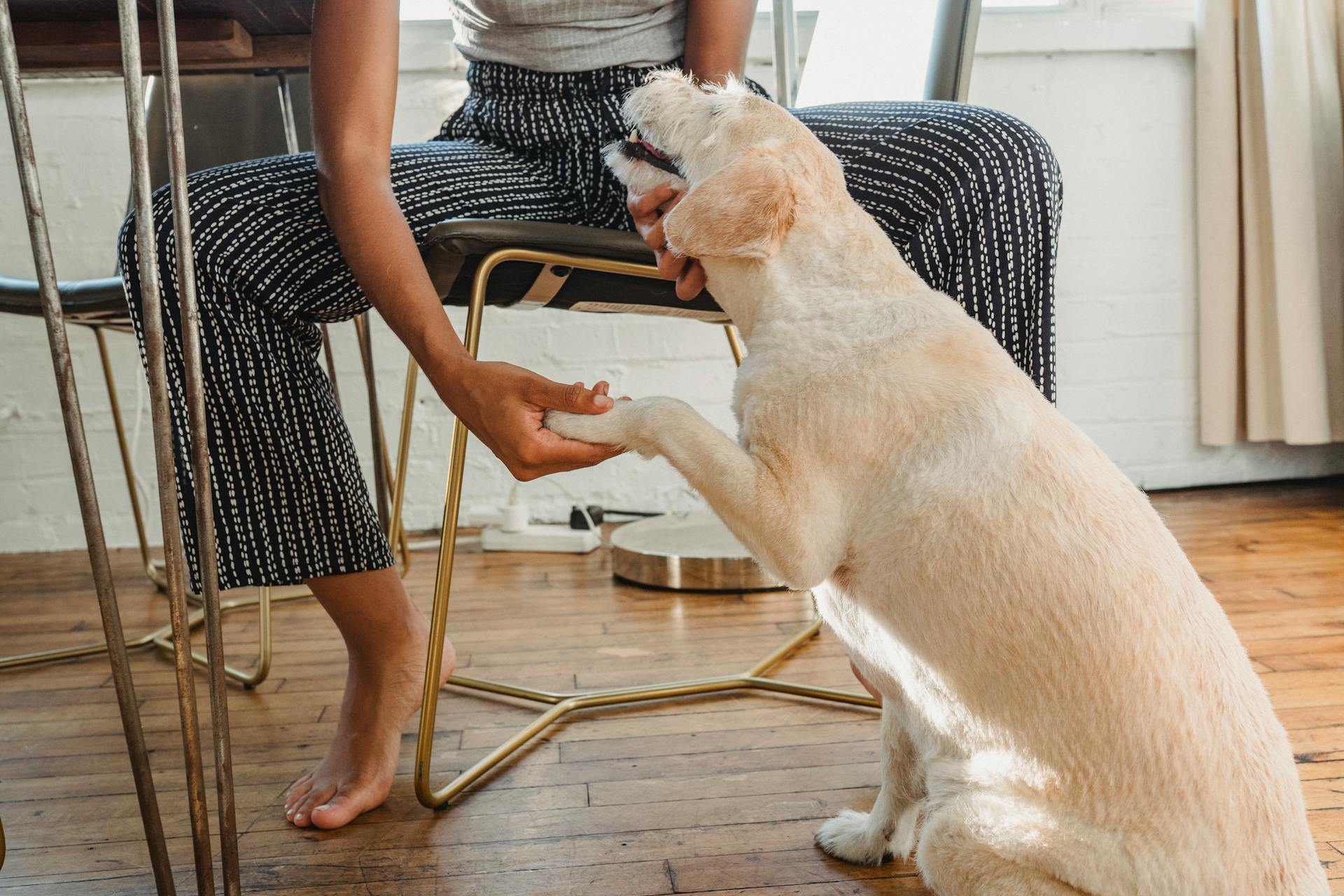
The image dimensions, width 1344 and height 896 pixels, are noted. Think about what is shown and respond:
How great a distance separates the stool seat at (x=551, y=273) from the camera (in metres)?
1.29

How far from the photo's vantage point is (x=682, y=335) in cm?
325

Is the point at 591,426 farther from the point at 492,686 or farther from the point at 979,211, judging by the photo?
the point at 492,686

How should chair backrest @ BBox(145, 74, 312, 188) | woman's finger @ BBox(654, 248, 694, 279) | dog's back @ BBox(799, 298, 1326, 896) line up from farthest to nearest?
1. chair backrest @ BBox(145, 74, 312, 188)
2. woman's finger @ BBox(654, 248, 694, 279)
3. dog's back @ BBox(799, 298, 1326, 896)

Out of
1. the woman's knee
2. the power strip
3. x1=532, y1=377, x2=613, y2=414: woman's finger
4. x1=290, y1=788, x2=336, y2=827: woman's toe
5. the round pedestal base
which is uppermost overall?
the woman's knee

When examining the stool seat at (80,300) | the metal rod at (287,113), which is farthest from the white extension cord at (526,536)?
the stool seat at (80,300)

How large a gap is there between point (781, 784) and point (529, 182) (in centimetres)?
91

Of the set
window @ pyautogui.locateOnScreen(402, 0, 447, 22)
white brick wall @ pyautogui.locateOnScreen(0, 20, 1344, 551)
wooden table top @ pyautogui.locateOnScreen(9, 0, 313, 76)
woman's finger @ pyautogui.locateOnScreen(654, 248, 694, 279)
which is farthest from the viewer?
window @ pyautogui.locateOnScreen(402, 0, 447, 22)

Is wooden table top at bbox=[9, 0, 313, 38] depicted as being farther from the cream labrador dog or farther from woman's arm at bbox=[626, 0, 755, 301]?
the cream labrador dog

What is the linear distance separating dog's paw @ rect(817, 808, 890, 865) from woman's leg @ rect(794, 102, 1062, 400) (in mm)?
597

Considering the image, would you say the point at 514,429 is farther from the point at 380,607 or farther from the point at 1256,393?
the point at 1256,393

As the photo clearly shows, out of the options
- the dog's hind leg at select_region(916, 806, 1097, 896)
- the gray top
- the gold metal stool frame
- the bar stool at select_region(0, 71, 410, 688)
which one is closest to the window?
the bar stool at select_region(0, 71, 410, 688)

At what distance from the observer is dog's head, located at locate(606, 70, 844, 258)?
3.71 ft

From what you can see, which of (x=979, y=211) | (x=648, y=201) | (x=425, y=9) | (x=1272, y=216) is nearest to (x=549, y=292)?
(x=648, y=201)

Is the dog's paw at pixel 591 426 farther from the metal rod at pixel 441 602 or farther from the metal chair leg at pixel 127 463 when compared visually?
the metal chair leg at pixel 127 463
